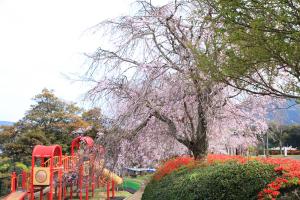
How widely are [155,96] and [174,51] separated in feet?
4.95

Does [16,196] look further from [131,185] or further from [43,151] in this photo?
[131,185]

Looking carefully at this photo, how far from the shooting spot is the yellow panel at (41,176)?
1895 centimetres

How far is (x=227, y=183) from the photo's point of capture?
372 inches

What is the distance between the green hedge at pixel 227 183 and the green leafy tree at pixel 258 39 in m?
2.40

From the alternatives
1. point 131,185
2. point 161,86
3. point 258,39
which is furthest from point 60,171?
point 258,39

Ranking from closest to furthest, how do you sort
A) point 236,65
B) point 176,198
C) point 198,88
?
point 236,65
point 176,198
point 198,88

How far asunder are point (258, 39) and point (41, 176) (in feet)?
48.3

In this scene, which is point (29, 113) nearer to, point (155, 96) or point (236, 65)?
point (155, 96)

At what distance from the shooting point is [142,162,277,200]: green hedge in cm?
907

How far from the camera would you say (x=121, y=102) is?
44.5 feet

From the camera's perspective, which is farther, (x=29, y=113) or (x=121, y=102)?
(x=29, y=113)

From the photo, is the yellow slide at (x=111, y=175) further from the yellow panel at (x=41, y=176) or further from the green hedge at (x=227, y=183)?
the green hedge at (x=227, y=183)

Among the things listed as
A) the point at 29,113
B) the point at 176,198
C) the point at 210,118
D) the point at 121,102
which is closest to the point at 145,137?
the point at 121,102

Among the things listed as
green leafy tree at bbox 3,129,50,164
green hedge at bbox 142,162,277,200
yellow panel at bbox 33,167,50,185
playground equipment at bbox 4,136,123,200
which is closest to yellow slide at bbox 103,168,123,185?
playground equipment at bbox 4,136,123,200
